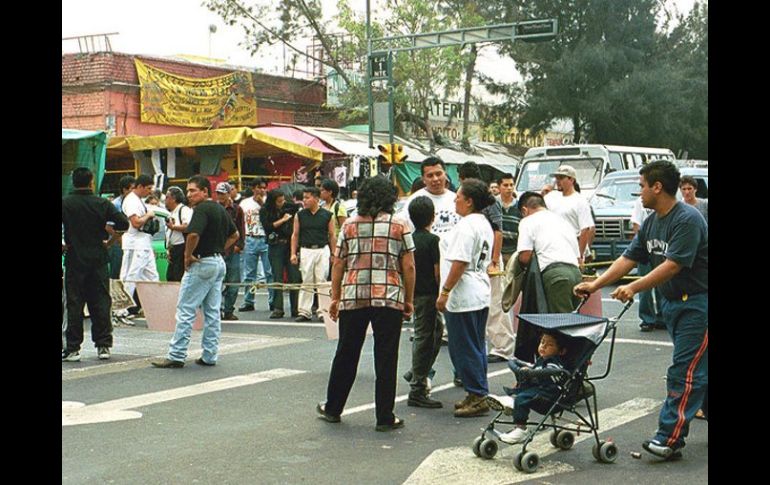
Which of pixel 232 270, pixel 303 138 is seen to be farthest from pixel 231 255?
pixel 303 138

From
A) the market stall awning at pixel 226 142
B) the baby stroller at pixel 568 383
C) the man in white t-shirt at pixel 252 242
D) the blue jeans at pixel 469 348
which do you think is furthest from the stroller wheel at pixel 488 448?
the market stall awning at pixel 226 142

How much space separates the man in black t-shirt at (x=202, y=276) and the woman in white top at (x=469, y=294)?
3.10 m

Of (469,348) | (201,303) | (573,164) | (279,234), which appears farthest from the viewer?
(573,164)

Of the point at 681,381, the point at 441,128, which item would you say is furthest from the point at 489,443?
the point at 441,128

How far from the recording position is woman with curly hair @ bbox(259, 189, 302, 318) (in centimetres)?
1489

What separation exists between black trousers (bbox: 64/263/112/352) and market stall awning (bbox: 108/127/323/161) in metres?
13.7

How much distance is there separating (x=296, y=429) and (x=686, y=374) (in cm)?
277

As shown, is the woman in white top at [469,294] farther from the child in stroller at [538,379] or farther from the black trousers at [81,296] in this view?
the black trousers at [81,296]

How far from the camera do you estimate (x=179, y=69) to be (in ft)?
96.1

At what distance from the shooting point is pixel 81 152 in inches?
647

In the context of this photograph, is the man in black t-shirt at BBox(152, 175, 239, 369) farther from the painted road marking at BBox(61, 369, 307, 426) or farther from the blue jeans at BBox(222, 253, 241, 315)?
the blue jeans at BBox(222, 253, 241, 315)

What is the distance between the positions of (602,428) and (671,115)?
3813 cm

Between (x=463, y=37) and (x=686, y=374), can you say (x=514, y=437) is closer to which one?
(x=686, y=374)

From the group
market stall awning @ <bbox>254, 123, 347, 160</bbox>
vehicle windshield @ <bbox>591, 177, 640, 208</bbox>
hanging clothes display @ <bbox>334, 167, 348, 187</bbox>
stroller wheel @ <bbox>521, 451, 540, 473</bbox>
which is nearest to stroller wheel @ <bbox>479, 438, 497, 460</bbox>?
stroller wheel @ <bbox>521, 451, 540, 473</bbox>
